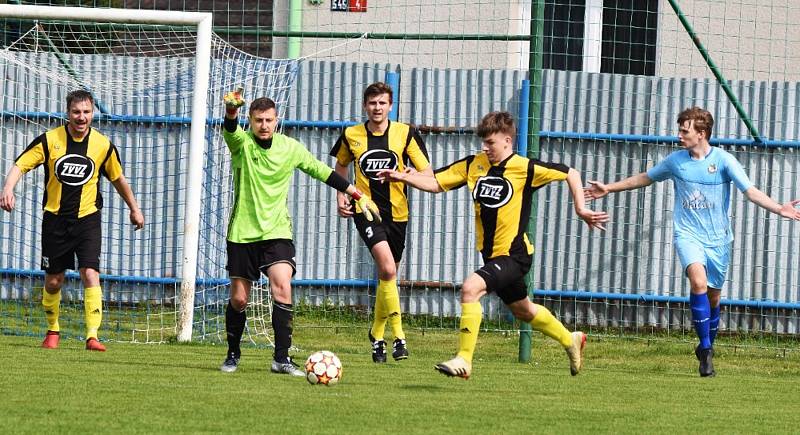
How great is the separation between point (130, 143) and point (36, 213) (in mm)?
1313

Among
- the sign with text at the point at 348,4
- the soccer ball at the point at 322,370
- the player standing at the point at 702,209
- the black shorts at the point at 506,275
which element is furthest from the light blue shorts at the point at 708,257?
the sign with text at the point at 348,4

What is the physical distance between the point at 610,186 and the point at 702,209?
80 centimetres

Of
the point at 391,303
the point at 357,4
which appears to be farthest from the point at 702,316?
the point at 357,4

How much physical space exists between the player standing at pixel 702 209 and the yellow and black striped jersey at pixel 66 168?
414 cm

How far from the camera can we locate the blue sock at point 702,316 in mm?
10523

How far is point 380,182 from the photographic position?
35.5ft

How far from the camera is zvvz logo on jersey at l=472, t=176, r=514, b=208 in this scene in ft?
30.0

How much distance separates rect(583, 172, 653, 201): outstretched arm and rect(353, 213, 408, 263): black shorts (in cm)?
159

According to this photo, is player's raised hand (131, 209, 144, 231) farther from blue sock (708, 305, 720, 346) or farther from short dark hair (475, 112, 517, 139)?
blue sock (708, 305, 720, 346)

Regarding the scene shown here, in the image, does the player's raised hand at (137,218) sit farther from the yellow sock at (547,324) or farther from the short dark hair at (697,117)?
the short dark hair at (697,117)

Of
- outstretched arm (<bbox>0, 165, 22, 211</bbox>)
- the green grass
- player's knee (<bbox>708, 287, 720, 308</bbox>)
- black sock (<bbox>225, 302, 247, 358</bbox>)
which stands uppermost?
outstretched arm (<bbox>0, 165, 22, 211</bbox>)

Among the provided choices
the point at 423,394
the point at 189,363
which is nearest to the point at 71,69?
the point at 189,363

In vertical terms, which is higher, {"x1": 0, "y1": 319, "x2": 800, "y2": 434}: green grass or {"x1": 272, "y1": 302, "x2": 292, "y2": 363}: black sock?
{"x1": 272, "y1": 302, "x2": 292, "y2": 363}: black sock

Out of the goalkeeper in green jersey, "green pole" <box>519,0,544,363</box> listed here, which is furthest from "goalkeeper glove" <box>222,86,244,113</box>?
"green pole" <box>519,0,544,363</box>
